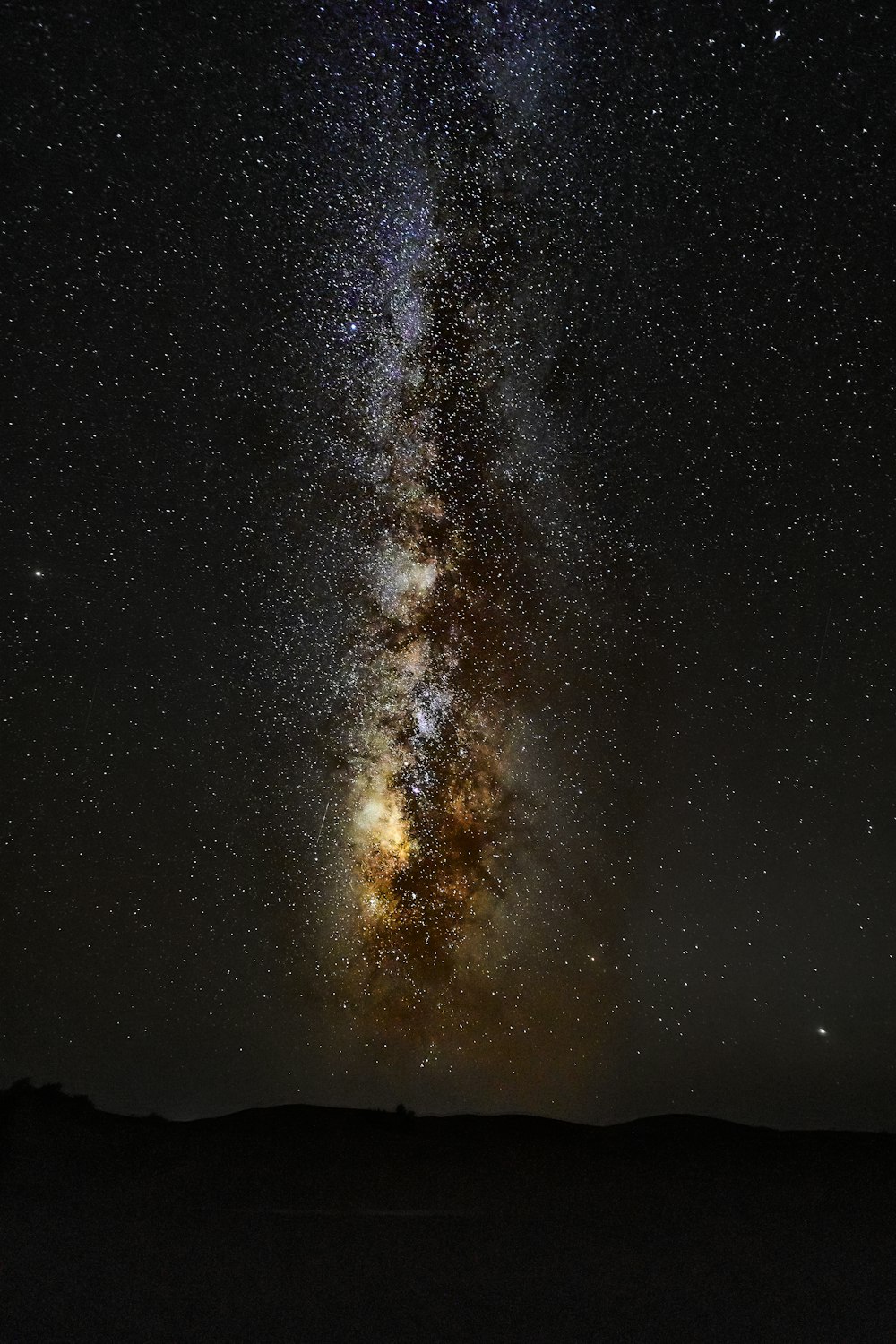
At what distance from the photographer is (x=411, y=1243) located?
8.00 meters

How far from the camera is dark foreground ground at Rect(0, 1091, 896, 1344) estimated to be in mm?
5273

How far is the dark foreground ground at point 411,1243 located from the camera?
17.3ft

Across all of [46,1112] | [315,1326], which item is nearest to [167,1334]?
[315,1326]

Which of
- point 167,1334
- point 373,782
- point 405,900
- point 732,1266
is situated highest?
point 373,782

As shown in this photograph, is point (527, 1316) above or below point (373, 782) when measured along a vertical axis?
below

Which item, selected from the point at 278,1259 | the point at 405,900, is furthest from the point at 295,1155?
the point at 405,900

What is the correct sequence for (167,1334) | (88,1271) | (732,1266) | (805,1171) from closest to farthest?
(167,1334) < (88,1271) < (732,1266) < (805,1171)

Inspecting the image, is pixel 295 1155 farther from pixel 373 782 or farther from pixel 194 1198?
pixel 373 782

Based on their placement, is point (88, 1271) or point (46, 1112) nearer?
point (88, 1271)

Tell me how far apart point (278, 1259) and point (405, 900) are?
2.95m

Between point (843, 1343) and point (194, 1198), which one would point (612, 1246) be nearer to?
point (843, 1343)

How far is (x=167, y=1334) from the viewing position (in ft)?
15.6

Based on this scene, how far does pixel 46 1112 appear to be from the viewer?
1139 cm

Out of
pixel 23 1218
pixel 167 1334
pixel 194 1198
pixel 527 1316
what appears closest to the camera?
pixel 167 1334
